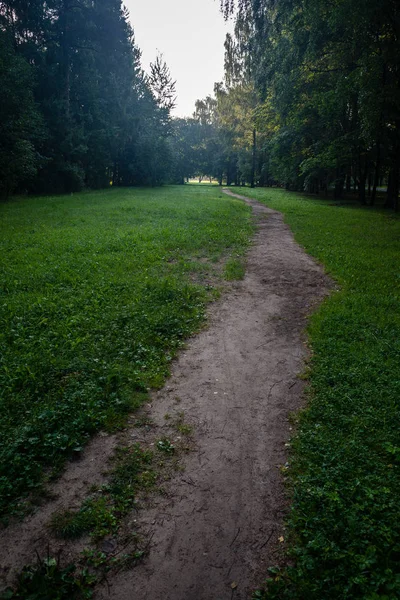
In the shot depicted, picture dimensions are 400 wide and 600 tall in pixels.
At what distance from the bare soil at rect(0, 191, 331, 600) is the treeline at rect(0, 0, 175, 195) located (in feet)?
79.4

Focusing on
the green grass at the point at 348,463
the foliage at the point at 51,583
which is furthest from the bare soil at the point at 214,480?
the green grass at the point at 348,463

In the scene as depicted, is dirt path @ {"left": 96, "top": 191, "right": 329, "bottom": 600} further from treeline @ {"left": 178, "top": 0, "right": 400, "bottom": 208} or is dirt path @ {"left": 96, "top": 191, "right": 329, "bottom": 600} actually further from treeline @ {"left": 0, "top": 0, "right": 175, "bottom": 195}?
treeline @ {"left": 0, "top": 0, "right": 175, "bottom": 195}

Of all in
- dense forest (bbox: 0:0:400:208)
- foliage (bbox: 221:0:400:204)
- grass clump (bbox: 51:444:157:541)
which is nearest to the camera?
grass clump (bbox: 51:444:157:541)

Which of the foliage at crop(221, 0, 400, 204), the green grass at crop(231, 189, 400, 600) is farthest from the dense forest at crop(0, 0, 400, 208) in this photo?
the green grass at crop(231, 189, 400, 600)

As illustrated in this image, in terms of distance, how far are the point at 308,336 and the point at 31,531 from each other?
5007mm

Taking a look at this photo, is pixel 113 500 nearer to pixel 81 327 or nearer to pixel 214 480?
pixel 214 480

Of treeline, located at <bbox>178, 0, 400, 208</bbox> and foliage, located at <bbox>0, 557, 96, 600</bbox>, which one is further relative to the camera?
treeline, located at <bbox>178, 0, 400, 208</bbox>

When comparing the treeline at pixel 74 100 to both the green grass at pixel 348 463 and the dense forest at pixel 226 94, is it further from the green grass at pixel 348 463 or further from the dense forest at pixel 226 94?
the green grass at pixel 348 463

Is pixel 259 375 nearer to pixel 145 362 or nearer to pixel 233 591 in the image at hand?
pixel 145 362

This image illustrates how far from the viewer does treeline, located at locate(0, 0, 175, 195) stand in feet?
80.6

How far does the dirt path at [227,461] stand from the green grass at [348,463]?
240mm

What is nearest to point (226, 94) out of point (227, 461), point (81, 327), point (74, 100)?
point (74, 100)

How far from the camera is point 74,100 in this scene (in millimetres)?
36531

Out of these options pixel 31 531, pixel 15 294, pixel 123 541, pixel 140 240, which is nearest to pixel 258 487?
pixel 123 541
